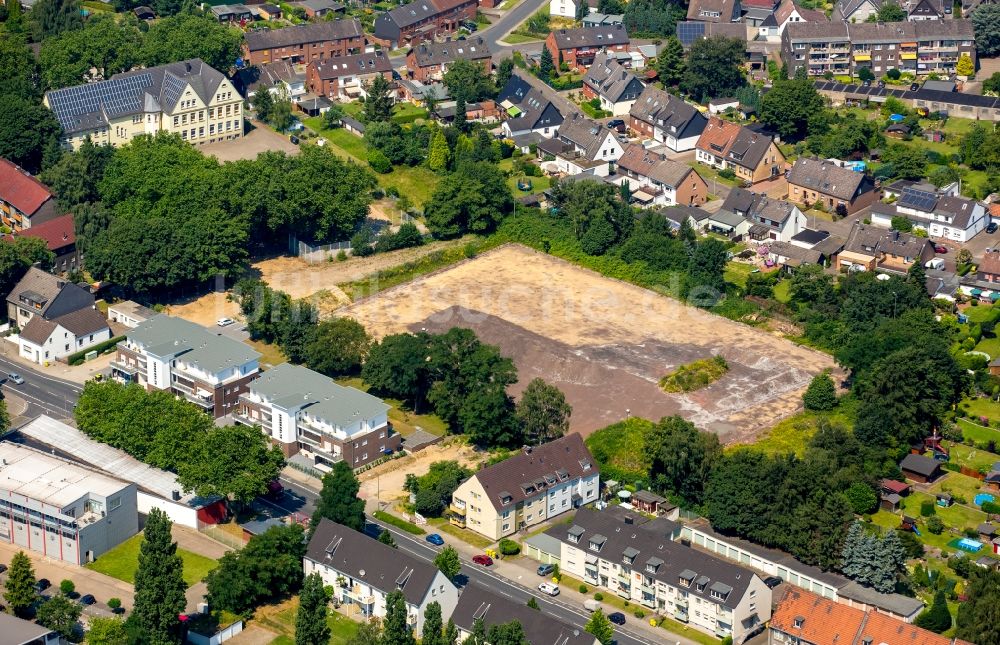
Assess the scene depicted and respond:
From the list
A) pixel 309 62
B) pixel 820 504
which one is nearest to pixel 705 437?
pixel 820 504

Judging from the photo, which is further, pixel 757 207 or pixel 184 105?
pixel 184 105

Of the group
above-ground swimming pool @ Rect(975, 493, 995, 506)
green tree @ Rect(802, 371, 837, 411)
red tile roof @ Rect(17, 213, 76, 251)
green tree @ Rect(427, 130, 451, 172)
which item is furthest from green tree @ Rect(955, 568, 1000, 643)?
red tile roof @ Rect(17, 213, 76, 251)

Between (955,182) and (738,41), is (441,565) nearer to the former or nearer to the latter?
(955,182)

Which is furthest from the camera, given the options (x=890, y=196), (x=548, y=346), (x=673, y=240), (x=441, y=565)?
(x=890, y=196)

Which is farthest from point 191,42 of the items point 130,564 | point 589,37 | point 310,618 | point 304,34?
point 310,618

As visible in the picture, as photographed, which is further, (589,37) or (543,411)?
(589,37)

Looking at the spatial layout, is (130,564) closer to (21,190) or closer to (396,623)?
(396,623)

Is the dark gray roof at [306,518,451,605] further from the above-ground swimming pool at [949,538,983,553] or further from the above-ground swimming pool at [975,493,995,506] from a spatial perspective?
the above-ground swimming pool at [975,493,995,506]
